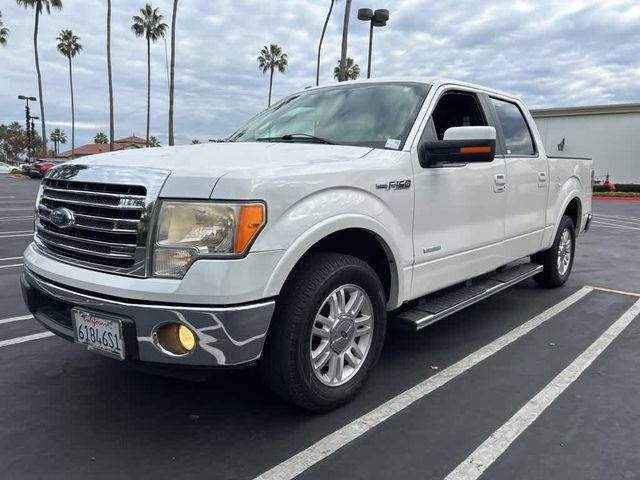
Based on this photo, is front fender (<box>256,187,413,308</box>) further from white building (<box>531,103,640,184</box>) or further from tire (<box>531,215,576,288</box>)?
white building (<box>531,103,640,184</box>)

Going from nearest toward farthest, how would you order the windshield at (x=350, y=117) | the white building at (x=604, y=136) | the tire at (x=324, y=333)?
the tire at (x=324, y=333) → the windshield at (x=350, y=117) → the white building at (x=604, y=136)

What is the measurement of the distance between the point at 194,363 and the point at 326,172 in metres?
1.15

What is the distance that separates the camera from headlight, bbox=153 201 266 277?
2383 mm

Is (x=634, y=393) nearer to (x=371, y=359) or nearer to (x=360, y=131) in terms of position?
(x=371, y=359)

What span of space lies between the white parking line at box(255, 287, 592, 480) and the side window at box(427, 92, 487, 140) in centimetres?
163

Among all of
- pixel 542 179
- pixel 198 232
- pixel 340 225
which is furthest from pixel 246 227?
pixel 542 179

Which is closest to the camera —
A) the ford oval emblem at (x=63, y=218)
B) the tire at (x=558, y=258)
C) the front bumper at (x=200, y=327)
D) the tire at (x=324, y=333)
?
the front bumper at (x=200, y=327)

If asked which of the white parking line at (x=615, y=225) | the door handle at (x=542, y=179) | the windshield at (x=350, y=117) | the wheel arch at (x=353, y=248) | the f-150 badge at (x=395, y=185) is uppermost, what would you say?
the windshield at (x=350, y=117)

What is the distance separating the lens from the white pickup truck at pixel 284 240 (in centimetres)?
239

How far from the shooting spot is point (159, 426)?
283 cm

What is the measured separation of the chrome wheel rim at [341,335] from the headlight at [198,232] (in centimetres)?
63

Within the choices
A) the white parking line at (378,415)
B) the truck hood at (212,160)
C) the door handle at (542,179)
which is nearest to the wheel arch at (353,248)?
the truck hood at (212,160)

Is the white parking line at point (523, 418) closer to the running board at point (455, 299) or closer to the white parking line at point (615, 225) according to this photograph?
the running board at point (455, 299)

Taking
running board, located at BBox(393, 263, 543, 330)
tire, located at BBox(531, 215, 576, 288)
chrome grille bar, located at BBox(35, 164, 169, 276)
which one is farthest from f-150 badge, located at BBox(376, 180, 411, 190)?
tire, located at BBox(531, 215, 576, 288)
